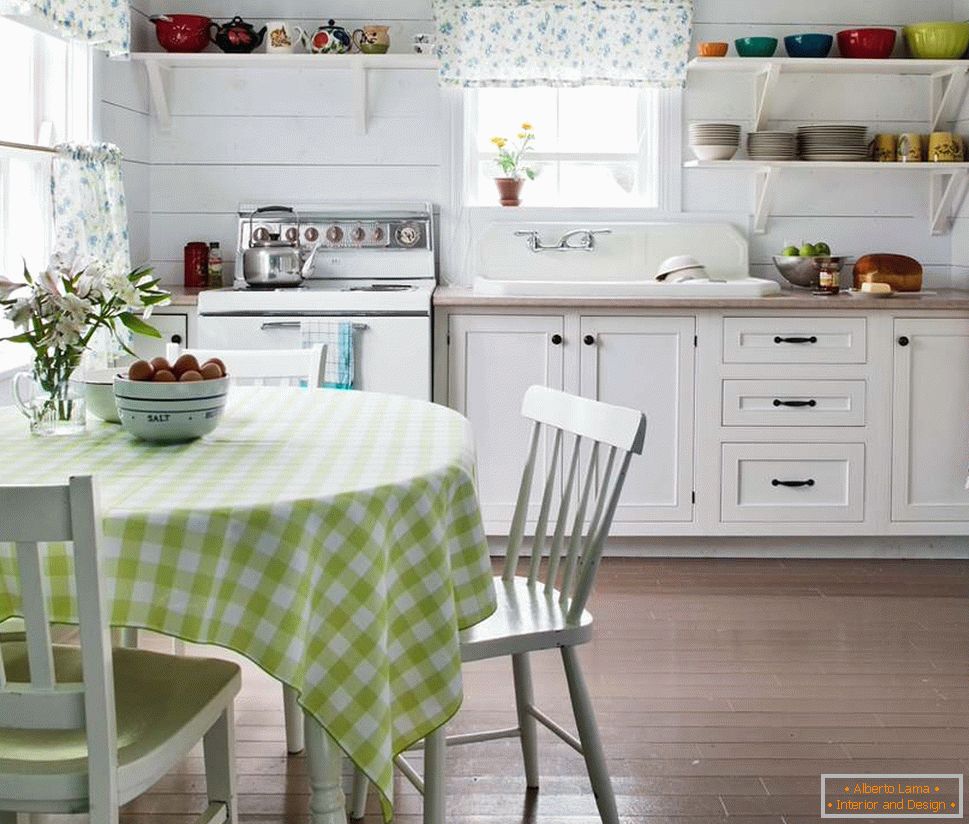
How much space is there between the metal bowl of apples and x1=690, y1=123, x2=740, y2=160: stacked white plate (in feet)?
1.37

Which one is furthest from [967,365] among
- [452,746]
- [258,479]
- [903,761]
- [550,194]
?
[258,479]

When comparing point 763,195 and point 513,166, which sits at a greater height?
point 513,166

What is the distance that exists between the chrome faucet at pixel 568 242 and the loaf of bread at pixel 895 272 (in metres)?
0.93

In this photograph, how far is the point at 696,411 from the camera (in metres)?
4.52

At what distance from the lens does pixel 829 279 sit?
470cm

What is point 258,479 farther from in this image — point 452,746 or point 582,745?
point 452,746

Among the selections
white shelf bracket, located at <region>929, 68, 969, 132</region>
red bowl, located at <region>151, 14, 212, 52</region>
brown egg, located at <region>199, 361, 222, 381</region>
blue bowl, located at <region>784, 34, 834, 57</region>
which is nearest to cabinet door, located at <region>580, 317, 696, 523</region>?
blue bowl, located at <region>784, 34, 834, 57</region>

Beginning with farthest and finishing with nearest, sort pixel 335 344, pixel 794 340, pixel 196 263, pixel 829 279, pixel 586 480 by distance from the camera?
1. pixel 196 263
2. pixel 829 279
3. pixel 794 340
4. pixel 335 344
5. pixel 586 480

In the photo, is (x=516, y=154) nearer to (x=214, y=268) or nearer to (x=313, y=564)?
(x=214, y=268)

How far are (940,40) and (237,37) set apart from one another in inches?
97.2

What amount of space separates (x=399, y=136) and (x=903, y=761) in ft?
9.92

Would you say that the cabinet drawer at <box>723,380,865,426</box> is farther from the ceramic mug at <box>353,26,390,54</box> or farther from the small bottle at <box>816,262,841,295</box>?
the ceramic mug at <box>353,26,390,54</box>

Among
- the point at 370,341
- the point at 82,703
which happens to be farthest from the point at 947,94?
the point at 82,703

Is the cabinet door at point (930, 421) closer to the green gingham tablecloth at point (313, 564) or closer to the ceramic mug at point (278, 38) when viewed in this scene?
the ceramic mug at point (278, 38)
